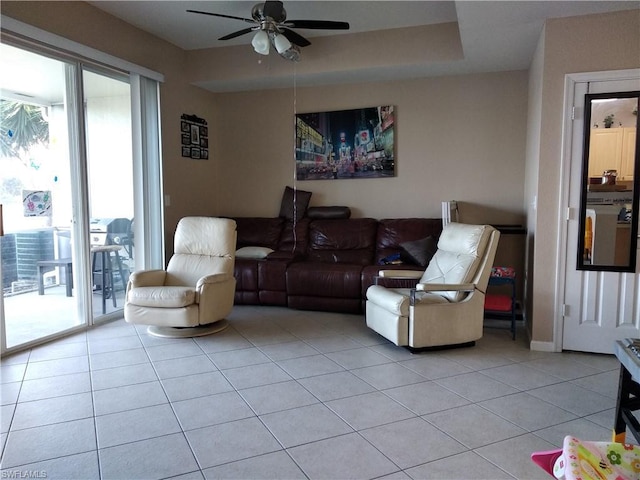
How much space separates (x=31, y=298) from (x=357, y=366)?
282 centimetres

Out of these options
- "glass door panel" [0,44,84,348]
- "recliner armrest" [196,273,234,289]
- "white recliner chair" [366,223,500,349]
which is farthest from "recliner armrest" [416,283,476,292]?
"glass door panel" [0,44,84,348]

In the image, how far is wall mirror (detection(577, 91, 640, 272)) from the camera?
3184 millimetres

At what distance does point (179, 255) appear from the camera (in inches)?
170

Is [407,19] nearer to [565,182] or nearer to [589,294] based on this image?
[565,182]

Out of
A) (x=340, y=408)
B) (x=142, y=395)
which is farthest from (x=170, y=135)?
(x=340, y=408)

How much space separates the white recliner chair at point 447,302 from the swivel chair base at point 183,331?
1378mm

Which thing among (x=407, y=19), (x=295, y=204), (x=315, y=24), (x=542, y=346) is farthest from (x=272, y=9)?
(x=542, y=346)

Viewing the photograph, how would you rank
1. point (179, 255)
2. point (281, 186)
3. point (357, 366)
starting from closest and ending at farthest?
1. point (357, 366)
2. point (179, 255)
3. point (281, 186)

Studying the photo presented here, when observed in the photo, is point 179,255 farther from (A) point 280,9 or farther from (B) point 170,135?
(A) point 280,9

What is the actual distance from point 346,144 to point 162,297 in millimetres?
2873

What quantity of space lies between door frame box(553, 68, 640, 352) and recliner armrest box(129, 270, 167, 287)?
3.35 m

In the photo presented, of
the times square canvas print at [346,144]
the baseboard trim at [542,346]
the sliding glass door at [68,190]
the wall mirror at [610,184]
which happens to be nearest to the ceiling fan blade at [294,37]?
the times square canvas print at [346,144]

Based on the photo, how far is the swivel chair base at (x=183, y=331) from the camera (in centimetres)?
381

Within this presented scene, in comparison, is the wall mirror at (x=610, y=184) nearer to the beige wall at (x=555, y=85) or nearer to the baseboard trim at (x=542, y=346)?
the beige wall at (x=555, y=85)
